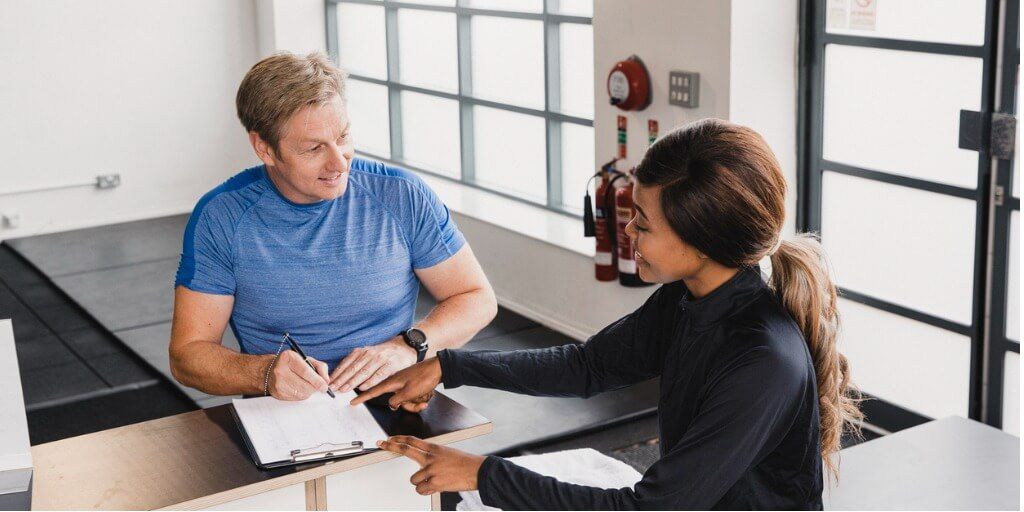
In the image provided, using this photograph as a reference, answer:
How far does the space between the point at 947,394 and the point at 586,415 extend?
127cm

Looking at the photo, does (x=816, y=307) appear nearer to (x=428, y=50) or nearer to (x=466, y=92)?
(x=466, y=92)

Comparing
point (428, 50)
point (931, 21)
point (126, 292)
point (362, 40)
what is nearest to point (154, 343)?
point (126, 292)

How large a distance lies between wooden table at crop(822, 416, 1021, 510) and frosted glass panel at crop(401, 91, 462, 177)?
383cm

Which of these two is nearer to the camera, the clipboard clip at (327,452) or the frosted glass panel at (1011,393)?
the clipboard clip at (327,452)

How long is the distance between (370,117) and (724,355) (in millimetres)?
5690

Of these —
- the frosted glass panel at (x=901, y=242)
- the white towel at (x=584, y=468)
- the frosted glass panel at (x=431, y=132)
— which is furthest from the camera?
the frosted glass panel at (x=431, y=132)

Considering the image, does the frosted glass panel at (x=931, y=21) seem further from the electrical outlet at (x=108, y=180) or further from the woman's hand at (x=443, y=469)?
the electrical outlet at (x=108, y=180)

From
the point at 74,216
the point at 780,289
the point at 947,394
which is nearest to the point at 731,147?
the point at 780,289

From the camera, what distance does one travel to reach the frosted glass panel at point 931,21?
3549 millimetres

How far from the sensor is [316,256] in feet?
8.12

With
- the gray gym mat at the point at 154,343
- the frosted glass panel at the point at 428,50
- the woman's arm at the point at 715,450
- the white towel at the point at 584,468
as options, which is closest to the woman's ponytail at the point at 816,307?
the woman's arm at the point at 715,450

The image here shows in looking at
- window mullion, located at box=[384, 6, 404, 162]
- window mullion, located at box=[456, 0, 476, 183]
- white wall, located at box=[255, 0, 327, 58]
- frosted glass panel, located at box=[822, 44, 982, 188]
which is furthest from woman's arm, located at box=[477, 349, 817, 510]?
white wall, located at box=[255, 0, 327, 58]

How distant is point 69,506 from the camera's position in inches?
73.3

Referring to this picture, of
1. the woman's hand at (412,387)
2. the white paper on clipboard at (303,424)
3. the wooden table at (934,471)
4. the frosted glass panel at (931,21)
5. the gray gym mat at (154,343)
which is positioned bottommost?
the gray gym mat at (154,343)
